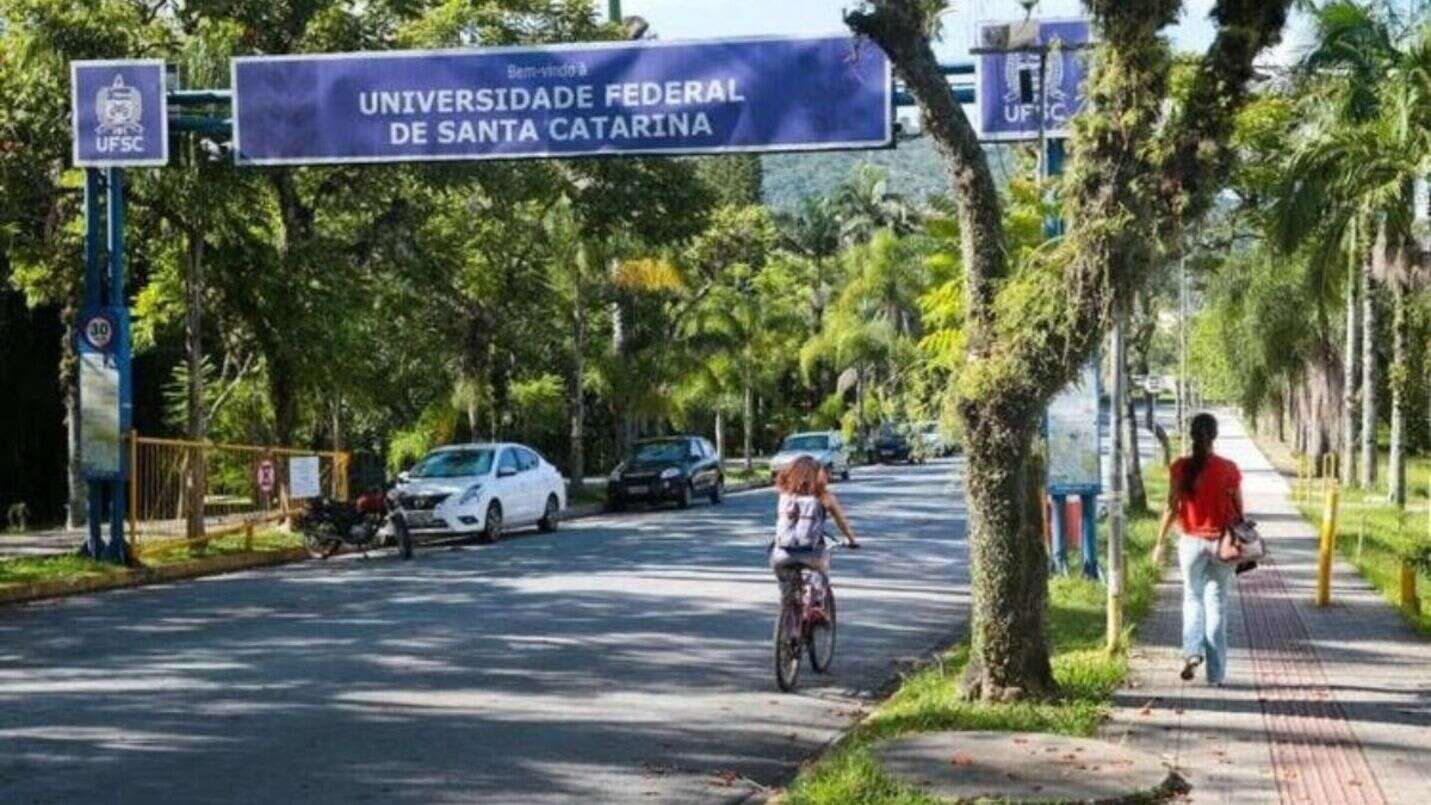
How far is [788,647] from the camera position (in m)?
11.5

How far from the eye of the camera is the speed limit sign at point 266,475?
2548cm

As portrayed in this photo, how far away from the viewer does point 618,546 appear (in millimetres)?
24781

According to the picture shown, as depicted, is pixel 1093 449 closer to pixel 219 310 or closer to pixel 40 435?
pixel 219 310

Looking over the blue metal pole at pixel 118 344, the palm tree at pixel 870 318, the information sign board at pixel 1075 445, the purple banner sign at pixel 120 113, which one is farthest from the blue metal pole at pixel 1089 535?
the palm tree at pixel 870 318

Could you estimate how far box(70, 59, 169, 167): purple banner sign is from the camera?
65.9 feet

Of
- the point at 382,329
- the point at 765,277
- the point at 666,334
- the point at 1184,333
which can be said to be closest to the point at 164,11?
the point at 382,329

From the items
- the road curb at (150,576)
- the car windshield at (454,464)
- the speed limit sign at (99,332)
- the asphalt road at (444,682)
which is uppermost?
the speed limit sign at (99,332)

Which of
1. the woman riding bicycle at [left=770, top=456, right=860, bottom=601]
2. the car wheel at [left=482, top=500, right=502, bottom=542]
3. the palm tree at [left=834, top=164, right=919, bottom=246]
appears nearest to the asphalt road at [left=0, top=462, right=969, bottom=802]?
the woman riding bicycle at [left=770, top=456, right=860, bottom=601]

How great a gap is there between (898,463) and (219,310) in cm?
4366

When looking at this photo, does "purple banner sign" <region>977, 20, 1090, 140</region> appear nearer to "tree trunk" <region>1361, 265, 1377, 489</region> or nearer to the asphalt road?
the asphalt road

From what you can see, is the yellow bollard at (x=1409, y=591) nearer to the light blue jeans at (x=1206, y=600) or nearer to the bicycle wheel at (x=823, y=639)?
the light blue jeans at (x=1206, y=600)

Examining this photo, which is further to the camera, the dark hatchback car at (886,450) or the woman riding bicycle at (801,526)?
the dark hatchback car at (886,450)

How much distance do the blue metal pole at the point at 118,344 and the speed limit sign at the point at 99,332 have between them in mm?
84

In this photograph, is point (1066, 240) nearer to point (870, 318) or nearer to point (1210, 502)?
point (1210, 502)
